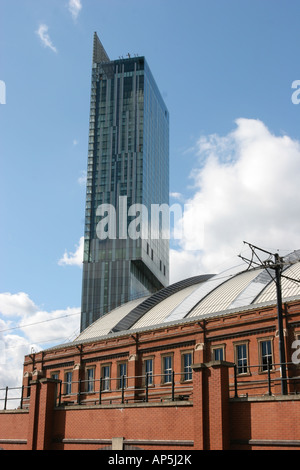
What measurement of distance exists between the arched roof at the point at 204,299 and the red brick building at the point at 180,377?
13 centimetres

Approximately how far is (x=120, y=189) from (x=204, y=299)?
90.9 metres

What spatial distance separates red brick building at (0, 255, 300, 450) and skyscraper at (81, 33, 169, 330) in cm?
7144

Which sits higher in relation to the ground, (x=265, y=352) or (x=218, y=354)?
(x=218, y=354)

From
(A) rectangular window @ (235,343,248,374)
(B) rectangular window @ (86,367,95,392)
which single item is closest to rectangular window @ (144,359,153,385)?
(B) rectangular window @ (86,367,95,392)

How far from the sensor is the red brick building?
1905 centimetres

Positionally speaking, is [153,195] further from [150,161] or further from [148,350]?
[148,350]

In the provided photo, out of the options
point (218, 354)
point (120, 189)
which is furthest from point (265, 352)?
point (120, 189)

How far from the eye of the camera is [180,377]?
36.1m

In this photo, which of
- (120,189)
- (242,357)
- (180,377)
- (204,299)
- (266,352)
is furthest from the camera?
(120,189)

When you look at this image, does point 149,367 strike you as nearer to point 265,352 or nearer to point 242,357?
point 242,357

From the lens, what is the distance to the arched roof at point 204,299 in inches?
1414

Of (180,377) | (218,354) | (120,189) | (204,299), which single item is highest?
(120,189)

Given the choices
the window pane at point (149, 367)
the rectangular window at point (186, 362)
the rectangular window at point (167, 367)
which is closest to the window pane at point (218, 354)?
the rectangular window at point (186, 362)
